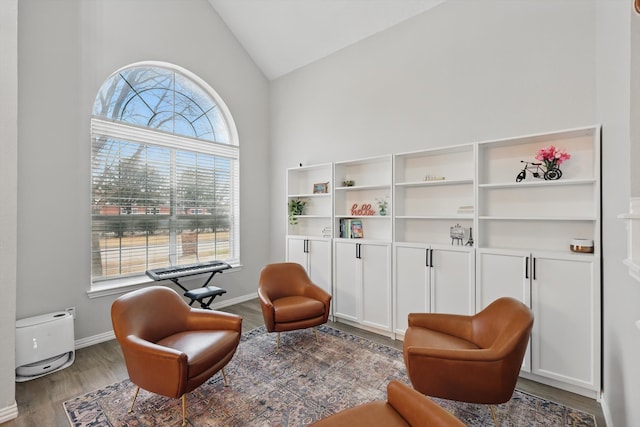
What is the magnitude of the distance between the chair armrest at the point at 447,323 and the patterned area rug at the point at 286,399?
0.50 metres

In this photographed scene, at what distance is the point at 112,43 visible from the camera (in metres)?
3.34

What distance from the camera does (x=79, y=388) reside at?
2395 mm

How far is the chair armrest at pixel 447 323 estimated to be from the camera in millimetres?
2381

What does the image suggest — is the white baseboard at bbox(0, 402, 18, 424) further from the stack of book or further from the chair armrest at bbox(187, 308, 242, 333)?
the stack of book

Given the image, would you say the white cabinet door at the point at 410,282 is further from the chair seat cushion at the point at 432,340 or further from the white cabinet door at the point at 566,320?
the white cabinet door at the point at 566,320

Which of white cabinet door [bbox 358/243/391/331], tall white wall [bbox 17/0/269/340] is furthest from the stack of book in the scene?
tall white wall [bbox 17/0/269/340]

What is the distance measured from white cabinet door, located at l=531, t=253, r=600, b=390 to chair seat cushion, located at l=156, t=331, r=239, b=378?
2572mm

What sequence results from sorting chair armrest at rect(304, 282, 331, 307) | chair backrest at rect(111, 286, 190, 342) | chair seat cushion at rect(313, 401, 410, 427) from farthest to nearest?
chair armrest at rect(304, 282, 331, 307) → chair backrest at rect(111, 286, 190, 342) → chair seat cushion at rect(313, 401, 410, 427)

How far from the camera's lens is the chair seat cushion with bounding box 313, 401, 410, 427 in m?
1.39

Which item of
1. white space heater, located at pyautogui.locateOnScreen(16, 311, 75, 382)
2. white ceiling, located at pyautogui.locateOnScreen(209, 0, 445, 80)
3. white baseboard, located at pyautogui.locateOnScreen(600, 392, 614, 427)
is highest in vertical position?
white ceiling, located at pyautogui.locateOnScreen(209, 0, 445, 80)

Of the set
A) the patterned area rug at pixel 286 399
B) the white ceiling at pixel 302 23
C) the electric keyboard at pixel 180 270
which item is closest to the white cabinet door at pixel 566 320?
the patterned area rug at pixel 286 399

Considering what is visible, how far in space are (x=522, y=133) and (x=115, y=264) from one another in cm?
473

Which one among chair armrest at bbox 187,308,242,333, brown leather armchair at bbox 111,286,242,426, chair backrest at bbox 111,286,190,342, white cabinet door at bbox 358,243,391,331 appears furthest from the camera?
white cabinet door at bbox 358,243,391,331

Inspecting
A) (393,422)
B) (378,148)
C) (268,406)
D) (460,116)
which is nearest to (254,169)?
(378,148)
